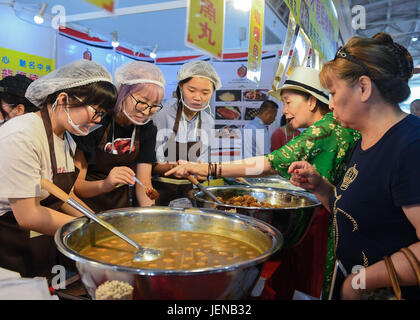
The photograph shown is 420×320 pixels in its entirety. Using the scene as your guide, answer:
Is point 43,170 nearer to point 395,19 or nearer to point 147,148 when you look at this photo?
point 147,148

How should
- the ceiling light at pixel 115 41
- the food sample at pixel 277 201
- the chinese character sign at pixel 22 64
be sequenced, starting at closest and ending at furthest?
the food sample at pixel 277 201 < the chinese character sign at pixel 22 64 < the ceiling light at pixel 115 41

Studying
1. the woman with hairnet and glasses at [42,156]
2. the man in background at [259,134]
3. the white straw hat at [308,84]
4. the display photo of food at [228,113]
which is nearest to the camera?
the woman with hairnet and glasses at [42,156]

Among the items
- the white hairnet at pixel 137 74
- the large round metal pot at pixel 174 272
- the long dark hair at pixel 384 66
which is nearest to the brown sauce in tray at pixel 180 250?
the large round metal pot at pixel 174 272

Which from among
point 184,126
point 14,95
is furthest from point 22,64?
point 184,126

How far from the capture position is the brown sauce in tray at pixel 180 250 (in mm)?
1079

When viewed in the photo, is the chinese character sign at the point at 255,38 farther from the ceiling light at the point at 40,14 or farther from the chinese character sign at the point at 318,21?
the ceiling light at the point at 40,14

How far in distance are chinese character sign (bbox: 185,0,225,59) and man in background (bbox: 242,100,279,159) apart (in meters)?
2.93

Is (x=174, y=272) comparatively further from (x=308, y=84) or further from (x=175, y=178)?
(x=175, y=178)

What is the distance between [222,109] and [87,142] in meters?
4.47

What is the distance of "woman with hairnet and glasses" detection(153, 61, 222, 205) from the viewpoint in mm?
2805

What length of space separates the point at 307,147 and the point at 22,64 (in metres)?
4.16

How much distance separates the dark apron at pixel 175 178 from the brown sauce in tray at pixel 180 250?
4.58ft

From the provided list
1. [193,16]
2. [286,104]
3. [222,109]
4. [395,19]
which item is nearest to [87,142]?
[193,16]

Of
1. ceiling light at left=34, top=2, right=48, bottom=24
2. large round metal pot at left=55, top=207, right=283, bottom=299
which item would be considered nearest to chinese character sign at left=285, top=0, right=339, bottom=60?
large round metal pot at left=55, top=207, right=283, bottom=299
